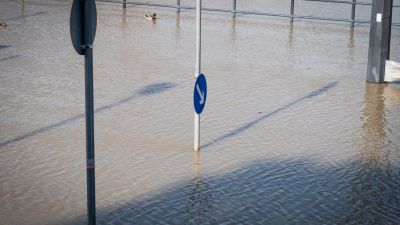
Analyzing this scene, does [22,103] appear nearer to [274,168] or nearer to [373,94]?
[274,168]

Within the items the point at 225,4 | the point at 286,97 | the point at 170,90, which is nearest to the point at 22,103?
the point at 170,90

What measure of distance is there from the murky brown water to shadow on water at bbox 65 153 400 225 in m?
0.02

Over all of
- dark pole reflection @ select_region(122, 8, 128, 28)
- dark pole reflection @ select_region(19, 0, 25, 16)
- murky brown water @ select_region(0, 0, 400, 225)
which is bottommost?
murky brown water @ select_region(0, 0, 400, 225)

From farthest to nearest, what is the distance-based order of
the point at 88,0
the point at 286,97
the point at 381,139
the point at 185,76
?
1. the point at 185,76
2. the point at 286,97
3. the point at 381,139
4. the point at 88,0

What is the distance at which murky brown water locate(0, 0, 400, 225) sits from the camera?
834 cm

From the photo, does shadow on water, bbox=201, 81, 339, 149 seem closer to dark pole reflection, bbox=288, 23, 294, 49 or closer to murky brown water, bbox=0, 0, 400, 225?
murky brown water, bbox=0, 0, 400, 225

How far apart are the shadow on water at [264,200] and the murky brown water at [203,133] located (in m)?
0.02

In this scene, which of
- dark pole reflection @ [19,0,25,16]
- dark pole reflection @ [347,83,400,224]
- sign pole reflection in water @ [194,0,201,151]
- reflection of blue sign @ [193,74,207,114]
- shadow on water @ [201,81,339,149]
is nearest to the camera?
dark pole reflection @ [347,83,400,224]

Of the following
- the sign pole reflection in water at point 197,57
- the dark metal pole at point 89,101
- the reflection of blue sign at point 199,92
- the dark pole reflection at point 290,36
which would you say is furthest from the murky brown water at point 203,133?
the dark metal pole at point 89,101

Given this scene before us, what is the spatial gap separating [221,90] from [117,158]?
4.25 m

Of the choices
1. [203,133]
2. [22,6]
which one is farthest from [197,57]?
[22,6]

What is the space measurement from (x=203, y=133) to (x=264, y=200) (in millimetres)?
2777

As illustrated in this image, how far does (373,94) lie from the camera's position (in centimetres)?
1409

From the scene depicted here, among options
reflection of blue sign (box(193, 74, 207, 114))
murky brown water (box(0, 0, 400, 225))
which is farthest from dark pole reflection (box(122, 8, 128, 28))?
reflection of blue sign (box(193, 74, 207, 114))
